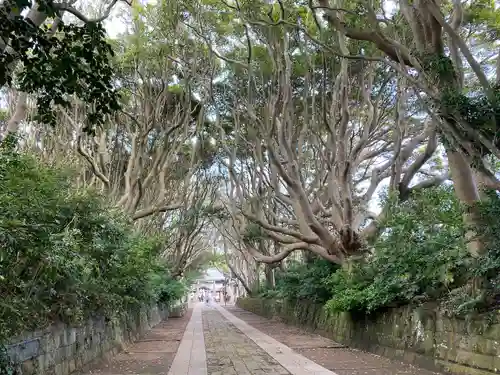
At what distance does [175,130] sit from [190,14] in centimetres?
350

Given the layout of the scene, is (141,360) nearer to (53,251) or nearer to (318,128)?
(53,251)

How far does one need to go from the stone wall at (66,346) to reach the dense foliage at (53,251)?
0.61ft

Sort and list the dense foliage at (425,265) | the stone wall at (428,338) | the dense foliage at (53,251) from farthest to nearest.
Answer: the dense foliage at (425,265) < the stone wall at (428,338) < the dense foliage at (53,251)

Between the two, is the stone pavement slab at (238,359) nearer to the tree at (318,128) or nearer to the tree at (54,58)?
the tree at (318,128)

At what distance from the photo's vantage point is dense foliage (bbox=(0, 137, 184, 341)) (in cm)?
339

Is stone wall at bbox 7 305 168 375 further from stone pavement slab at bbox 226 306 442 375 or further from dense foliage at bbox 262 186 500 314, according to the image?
dense foliage at bbox 262 186 500 314

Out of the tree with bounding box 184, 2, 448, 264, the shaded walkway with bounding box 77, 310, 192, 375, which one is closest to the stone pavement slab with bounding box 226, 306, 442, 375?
the tree with bounding box 184, 2, 448, 264

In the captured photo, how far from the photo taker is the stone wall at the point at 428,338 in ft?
19.4

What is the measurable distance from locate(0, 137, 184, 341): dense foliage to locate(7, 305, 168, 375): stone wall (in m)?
0.19

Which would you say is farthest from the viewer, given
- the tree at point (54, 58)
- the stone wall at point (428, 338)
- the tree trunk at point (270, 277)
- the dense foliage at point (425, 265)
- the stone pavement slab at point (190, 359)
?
the tree trunk at point (270, 277)

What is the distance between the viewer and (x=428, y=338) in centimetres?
738

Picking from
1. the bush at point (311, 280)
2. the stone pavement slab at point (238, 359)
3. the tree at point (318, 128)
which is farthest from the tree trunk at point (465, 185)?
the bush at point (311, 280)

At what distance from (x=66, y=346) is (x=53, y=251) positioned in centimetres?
360

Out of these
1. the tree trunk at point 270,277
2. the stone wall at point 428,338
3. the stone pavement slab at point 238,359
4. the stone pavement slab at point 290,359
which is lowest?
the stone pavement slab at point 238,359
